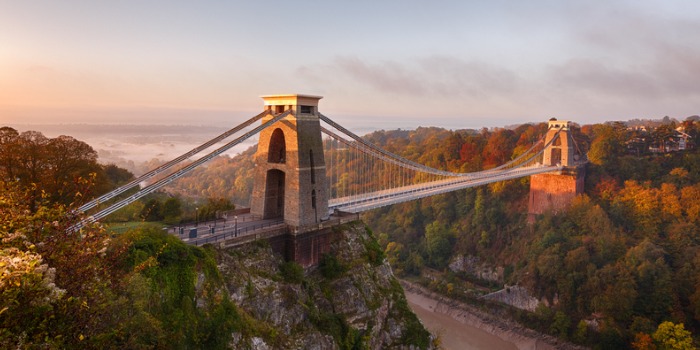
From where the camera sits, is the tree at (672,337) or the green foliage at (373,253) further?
the tree at (672,337)

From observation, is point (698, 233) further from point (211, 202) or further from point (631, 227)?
point (211, 202)

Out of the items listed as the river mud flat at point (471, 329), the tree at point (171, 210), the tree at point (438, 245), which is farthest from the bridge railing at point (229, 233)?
the tree at point (438, 245)

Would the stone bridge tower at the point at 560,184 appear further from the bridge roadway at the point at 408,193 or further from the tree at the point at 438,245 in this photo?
the tree at the point at 438,245

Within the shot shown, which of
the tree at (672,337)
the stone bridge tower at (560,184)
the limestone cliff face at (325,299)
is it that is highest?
the stone bridge tower at (560,184)

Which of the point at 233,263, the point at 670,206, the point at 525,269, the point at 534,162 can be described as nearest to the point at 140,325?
the point at 233,263

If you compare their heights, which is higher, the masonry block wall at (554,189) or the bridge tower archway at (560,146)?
the bridge tower archway at (560,146)

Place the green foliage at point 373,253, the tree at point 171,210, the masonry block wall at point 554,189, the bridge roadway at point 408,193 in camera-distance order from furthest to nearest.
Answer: the masonry block wall at point 554,189 < the bridge roadway at point 408,193 < the green foliage at point 373,253 < the tree at point 171,210

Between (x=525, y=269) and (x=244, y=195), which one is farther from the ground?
(x=244, y=195)
